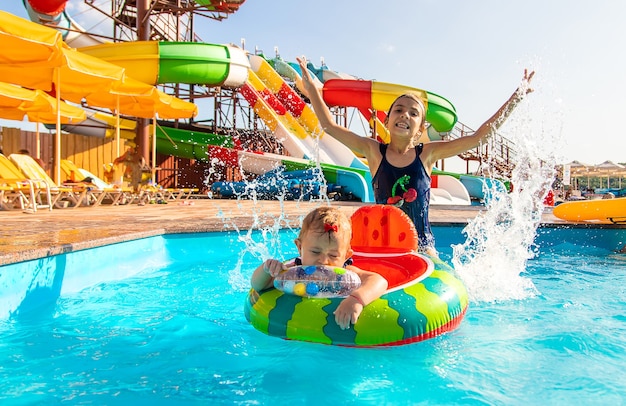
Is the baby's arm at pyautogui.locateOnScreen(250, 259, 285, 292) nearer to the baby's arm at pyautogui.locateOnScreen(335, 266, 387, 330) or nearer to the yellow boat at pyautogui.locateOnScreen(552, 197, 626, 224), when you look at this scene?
the baby's arm at pyautogui.locateOnScreen(335, 266, 387, 330)

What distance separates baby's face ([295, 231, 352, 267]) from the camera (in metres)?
2.26

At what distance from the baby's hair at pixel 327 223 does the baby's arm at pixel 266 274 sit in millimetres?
203

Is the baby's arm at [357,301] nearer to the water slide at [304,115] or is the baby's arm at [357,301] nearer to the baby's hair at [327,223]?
the baby's hair at [327,223]

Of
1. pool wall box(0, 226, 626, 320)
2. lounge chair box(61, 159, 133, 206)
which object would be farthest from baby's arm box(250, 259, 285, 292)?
lounge chair box(61, 159, 133, 206)

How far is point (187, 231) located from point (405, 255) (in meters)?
3.22

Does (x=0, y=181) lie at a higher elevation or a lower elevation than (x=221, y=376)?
higher

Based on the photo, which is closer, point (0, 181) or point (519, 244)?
point (519, 244)

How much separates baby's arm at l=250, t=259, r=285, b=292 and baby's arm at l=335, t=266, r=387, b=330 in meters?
0.36

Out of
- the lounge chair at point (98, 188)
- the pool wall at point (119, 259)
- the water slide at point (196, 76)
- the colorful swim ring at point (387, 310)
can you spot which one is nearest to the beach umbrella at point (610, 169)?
the water slide at point (196, 76)

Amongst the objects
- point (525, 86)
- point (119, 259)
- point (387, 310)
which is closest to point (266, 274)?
point (387, 310)

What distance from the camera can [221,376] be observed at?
223 centimetres

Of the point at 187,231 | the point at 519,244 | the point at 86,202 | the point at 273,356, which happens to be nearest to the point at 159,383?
the point at 273,356

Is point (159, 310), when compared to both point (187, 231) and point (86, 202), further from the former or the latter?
point (86, 202)

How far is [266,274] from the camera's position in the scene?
2.40m
